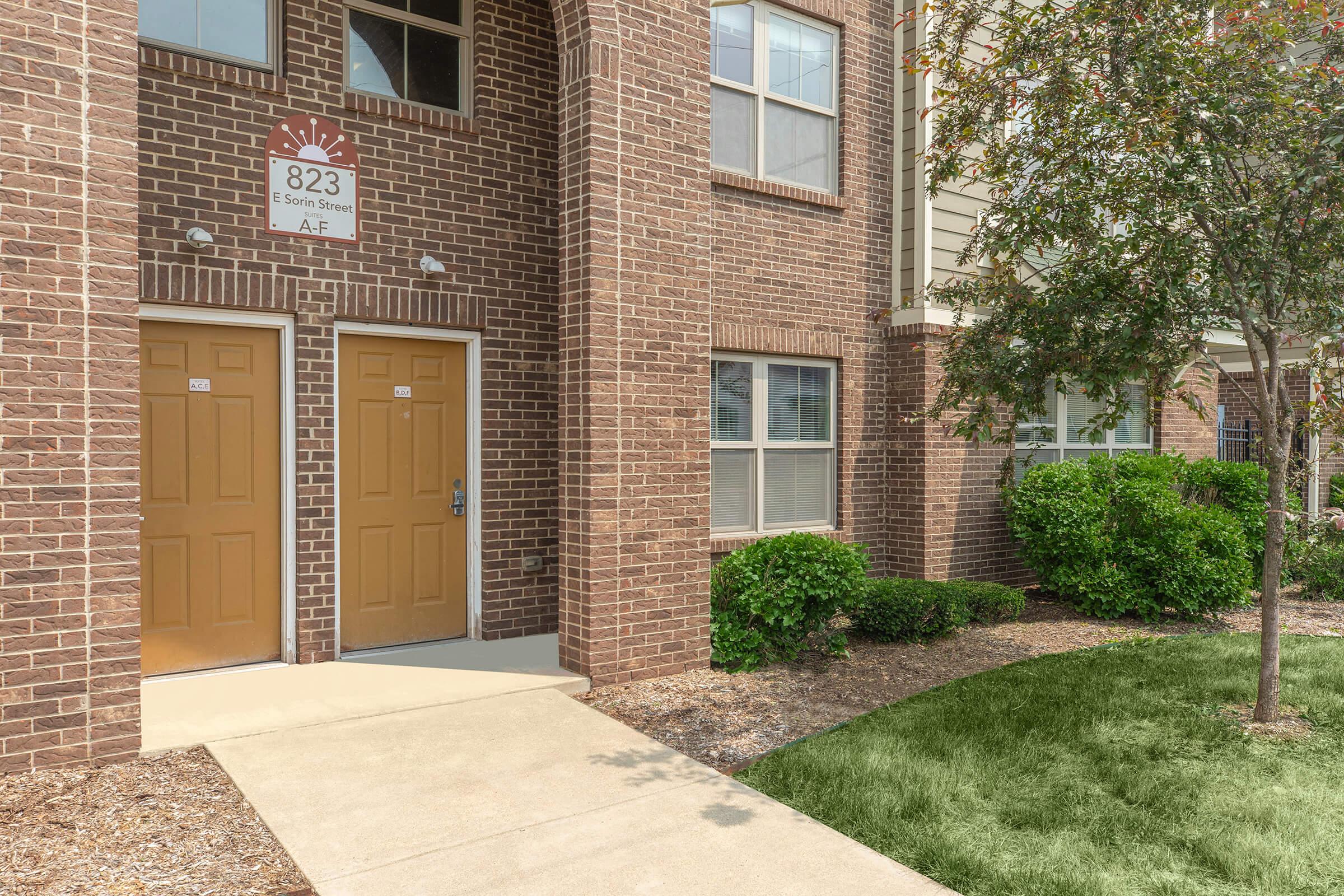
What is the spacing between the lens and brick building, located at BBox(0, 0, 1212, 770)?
4.41 meters

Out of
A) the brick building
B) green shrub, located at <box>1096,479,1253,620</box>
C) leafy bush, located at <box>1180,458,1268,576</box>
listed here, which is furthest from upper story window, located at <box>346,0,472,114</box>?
leafy bush, located at <box>1180,458,1268,576</box>

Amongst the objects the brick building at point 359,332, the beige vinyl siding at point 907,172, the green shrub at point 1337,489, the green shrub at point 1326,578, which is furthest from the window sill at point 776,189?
the green shrub at point 1337,489

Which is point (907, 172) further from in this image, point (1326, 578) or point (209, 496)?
point (209, 496)

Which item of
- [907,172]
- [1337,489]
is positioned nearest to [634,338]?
[907,172]

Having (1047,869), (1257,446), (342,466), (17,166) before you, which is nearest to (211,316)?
(342,466)

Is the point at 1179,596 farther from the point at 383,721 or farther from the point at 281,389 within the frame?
the point at 281,389

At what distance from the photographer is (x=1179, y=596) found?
28.6ft

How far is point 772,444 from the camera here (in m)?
8.62

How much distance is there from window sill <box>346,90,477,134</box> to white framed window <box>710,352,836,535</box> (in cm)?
285

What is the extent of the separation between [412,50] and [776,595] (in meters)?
4.88

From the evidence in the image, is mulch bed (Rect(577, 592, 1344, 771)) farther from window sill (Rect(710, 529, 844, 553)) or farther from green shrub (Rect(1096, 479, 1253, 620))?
window sill (Rect(710, 529, 844, 553))

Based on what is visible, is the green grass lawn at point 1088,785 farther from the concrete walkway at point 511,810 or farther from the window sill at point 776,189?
the window sill at point 776,189

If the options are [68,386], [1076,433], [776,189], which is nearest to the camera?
[68,386]

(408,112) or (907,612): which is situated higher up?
(408,112)
